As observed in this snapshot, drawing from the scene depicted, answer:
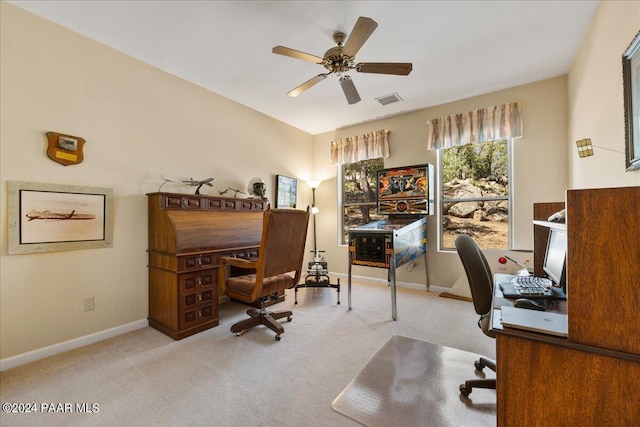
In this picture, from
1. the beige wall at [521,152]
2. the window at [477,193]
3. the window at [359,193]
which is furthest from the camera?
the window at [359,193]

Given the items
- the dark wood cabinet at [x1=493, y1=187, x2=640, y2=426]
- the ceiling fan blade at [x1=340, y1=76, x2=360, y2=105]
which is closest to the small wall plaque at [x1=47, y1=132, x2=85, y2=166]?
the ceiling fan blade at [x1=340, y1=76, x2=360, y2=105]

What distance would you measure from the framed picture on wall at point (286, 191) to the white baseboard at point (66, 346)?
2.59 m

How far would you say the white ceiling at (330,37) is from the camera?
7.07 ft

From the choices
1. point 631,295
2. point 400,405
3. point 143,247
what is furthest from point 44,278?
point 631,295

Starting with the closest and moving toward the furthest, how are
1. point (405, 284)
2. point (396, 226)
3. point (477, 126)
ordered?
1. point (396, 226)
2. point (477, 126)
3. point (405, 284)

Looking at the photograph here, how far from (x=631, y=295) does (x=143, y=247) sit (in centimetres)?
365

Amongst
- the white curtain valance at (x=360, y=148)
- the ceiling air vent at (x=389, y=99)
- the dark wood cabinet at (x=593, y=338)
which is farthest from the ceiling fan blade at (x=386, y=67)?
the white curtain valance at (x=360, y=148)

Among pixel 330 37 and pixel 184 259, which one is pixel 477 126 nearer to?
pixel 330 37

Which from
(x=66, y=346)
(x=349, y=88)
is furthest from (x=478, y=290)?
(x=66, y=346)

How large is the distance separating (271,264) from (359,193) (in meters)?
3.00

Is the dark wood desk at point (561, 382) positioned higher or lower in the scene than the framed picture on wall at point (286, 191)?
lower

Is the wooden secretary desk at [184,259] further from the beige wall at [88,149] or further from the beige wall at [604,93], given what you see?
the beige wall at [604,93]

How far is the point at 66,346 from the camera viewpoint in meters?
2.33

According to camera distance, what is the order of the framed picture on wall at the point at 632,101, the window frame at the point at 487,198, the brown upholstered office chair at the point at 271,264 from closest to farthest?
the framed picture on wall at the point at 632,101 < the brown upholstered office chair at the point at 271,264 < the window frame at the point at 487,198
